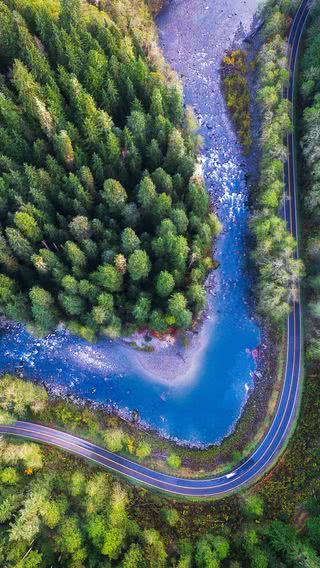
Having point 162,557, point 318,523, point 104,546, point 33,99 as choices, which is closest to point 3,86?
point 33,99

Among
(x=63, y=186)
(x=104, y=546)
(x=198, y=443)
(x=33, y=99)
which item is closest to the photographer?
(x=104, y=546)

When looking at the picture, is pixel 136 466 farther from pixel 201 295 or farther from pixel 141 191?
pixel 141 191

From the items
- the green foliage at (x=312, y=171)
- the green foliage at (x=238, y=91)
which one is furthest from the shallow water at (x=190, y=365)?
the green foliage at (x=238, y=91)

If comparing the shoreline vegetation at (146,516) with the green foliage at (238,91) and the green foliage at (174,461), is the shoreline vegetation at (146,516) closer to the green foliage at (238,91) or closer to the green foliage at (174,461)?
the green foliage at (174,461)

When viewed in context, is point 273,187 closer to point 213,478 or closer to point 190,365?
point 190,365

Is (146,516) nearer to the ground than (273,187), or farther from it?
nearer to the ground

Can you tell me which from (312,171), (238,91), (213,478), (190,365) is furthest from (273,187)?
(213,478)

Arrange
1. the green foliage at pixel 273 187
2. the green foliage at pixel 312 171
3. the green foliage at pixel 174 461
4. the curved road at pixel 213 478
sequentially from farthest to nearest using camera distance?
the green foliage at pixel 312 171
the green foliage at pixel 273 187
the curved road at pixel 213 478
the green foliage at pixel 174 461

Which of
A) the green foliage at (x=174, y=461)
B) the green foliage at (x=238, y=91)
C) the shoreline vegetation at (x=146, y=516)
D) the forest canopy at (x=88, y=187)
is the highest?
the green foliage at (x=238, y=91)

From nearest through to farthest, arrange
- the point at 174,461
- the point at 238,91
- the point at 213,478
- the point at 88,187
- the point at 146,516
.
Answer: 1. the point at 146,516
2. the point at 88,187
3. the point at 174,461
4. the point at 213,478
5. the point at 238,91
